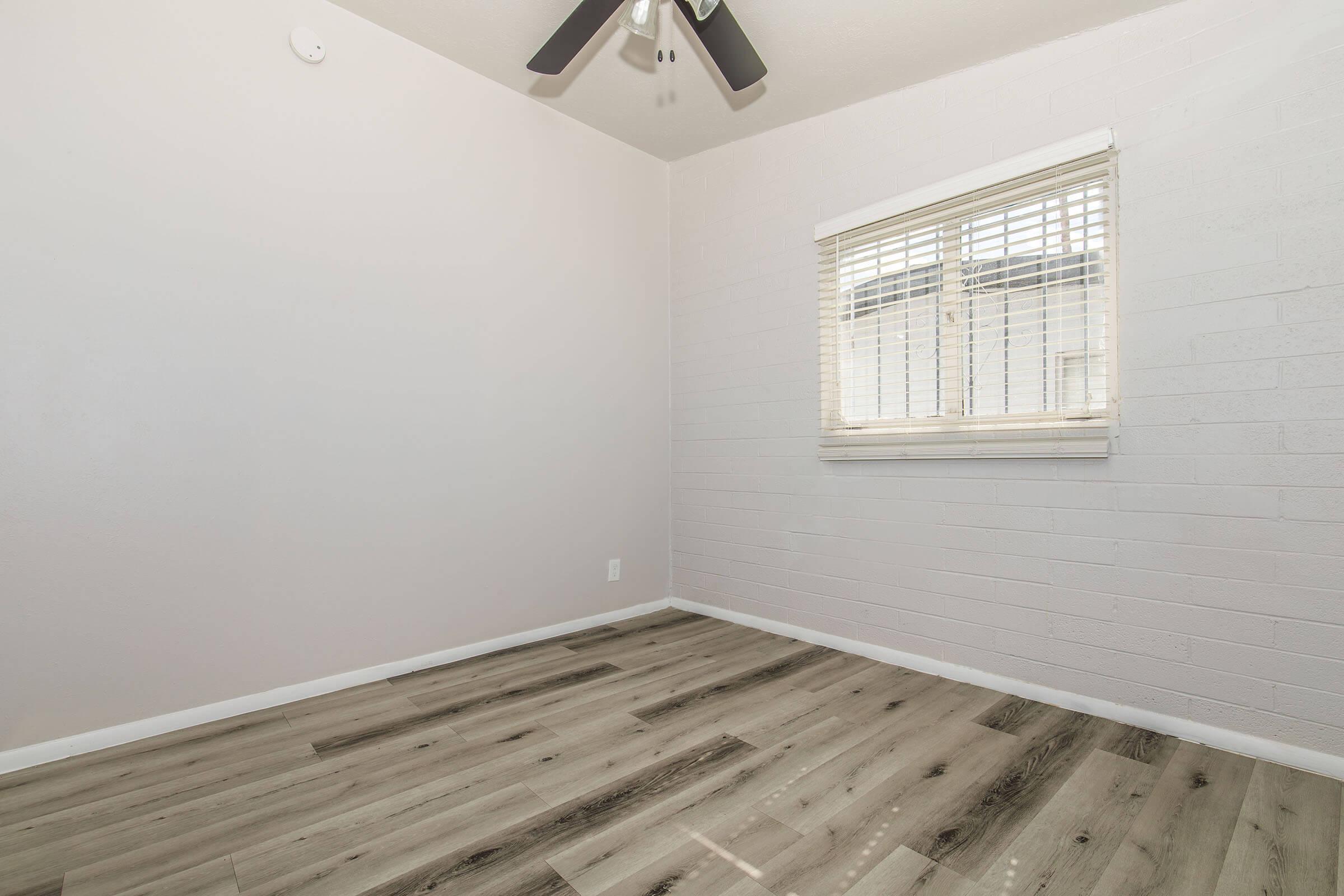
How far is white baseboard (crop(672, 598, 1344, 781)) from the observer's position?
6.25 feet

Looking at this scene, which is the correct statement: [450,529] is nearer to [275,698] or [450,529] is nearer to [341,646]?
[341,646]

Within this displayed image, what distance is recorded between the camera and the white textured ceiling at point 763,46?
2.37 metres

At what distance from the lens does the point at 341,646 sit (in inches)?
100

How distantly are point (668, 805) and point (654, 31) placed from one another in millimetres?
2424

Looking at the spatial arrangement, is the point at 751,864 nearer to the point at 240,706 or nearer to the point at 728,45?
the point at 240,706

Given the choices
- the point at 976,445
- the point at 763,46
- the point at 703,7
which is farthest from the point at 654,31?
the point at 976,445

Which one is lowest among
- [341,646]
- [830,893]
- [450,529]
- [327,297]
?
[830,893]

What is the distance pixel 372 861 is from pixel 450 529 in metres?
1.53

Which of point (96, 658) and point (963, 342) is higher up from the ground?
point (963, 342)

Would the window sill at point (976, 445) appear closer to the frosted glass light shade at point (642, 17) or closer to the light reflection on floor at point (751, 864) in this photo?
the light reflection on floor at point (751, 864)

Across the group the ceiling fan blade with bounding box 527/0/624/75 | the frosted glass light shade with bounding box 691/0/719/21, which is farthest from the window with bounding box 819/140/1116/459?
the ceiling fan blade with bounding box 527/0/624/75

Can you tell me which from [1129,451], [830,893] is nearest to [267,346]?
[830,893]

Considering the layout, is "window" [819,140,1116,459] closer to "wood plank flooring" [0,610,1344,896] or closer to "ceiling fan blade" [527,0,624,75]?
"wood plank flooring" [0,610,1344,896]

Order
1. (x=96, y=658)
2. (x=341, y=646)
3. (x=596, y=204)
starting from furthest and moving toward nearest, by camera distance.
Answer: (x=596, y=204) → (x=341, y=646) → (x=96, y=658)
